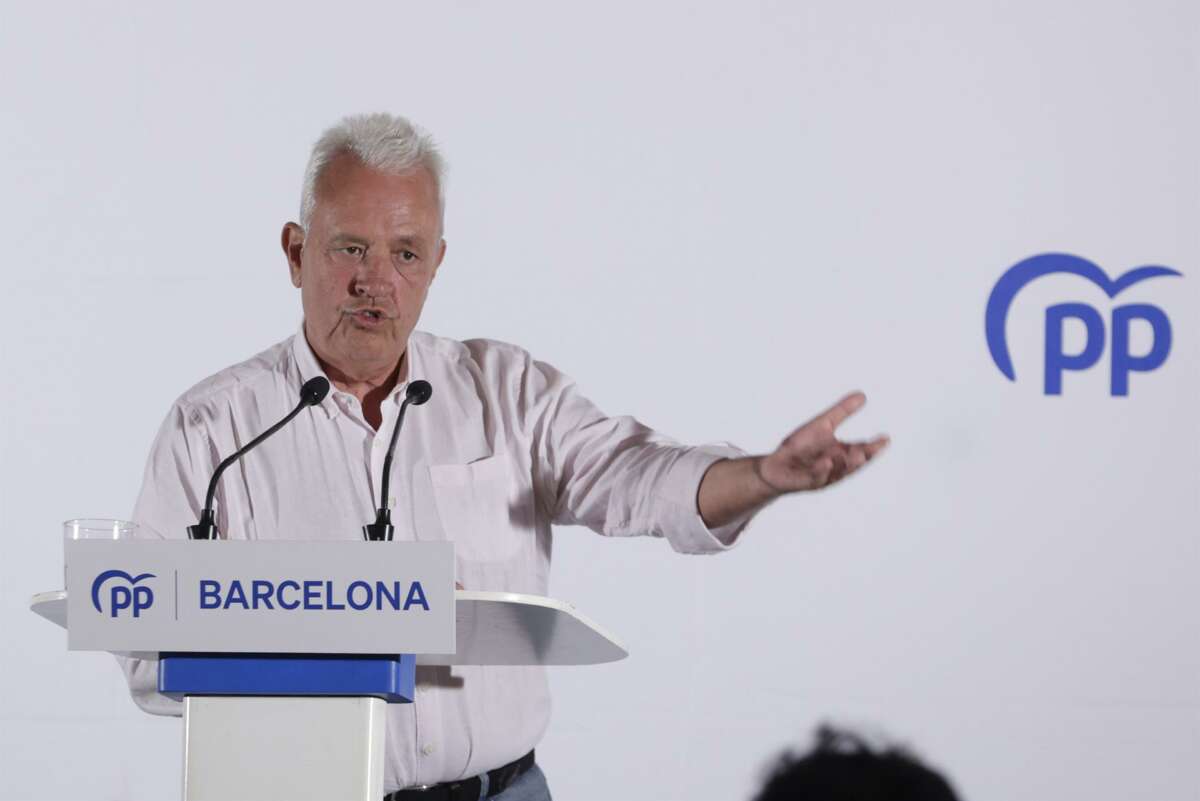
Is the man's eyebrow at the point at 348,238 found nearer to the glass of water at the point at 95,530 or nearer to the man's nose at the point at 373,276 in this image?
the man's nose at the point at 373,276

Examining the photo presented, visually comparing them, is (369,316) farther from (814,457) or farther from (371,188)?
(814,457)

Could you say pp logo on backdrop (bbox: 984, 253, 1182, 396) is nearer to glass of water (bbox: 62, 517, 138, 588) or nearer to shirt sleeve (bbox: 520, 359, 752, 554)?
shirt sleeve (bbox: 520, 359, 752, 554)

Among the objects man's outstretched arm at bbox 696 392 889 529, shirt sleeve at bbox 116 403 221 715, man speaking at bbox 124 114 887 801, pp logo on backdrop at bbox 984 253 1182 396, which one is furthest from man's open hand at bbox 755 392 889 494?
pp logo on backdrop at bbox 984 253 1182 396

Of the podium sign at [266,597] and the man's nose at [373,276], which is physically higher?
the man's nose at [373,276]

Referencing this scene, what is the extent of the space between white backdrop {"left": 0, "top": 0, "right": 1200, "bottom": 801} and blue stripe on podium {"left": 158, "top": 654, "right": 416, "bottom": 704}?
5.92ft

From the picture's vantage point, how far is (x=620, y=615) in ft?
10.9

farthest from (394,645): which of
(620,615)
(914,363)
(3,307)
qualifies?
(3,307)

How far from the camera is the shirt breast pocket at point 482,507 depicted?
8.95 feet

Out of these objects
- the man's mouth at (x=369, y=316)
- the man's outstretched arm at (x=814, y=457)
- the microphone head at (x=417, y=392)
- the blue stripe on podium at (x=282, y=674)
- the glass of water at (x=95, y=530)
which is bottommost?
the blue stripe on podium at (x=282, y=674)

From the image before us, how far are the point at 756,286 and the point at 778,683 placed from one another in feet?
3.01

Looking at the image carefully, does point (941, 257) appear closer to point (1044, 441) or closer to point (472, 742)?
point (1044, 441)

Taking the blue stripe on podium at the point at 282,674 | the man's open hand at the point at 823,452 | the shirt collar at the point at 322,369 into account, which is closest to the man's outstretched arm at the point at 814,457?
the man's open hand at the point at 823,452

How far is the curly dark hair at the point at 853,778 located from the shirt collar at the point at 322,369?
1.58 m

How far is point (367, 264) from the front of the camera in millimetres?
2938
